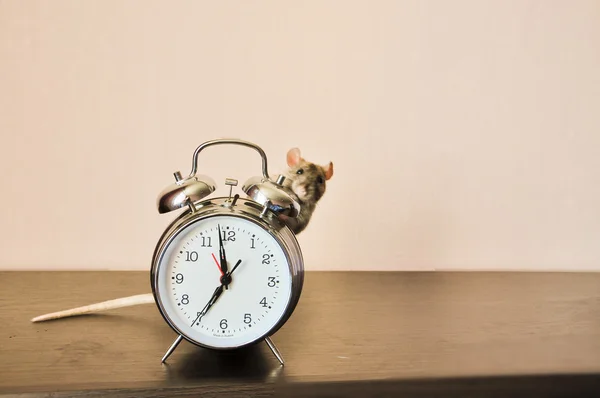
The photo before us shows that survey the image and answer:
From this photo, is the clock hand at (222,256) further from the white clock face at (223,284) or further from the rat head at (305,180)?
the rat head at (305,180)

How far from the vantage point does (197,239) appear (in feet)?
2.18

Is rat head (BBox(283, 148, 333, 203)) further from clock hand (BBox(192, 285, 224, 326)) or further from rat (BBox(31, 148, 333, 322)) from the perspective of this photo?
clock hand (BBox(192, 285, 224, 326))

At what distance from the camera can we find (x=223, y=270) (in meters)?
0.66

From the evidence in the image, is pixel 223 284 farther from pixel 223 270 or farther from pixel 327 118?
pixel 327 118

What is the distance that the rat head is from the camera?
79 centimetres

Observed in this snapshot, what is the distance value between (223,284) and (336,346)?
17 centimetres

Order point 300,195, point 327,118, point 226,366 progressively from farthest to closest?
→ point 327,118 → point 300,195 → point 226,366

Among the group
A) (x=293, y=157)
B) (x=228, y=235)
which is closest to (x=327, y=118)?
(x=293, y=157)

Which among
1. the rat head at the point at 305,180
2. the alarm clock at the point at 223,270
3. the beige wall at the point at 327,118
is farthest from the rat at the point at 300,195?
the beige wall at the point at 327,118

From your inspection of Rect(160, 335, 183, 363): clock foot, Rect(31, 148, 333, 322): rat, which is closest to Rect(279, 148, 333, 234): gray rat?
Rect(31, 148, 333, 322): rat

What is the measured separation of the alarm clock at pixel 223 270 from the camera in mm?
661

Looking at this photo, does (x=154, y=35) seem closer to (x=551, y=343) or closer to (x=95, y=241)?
(x=95, y=241)

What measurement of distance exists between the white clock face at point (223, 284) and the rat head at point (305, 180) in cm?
14

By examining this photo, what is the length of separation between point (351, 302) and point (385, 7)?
515 millimetres
